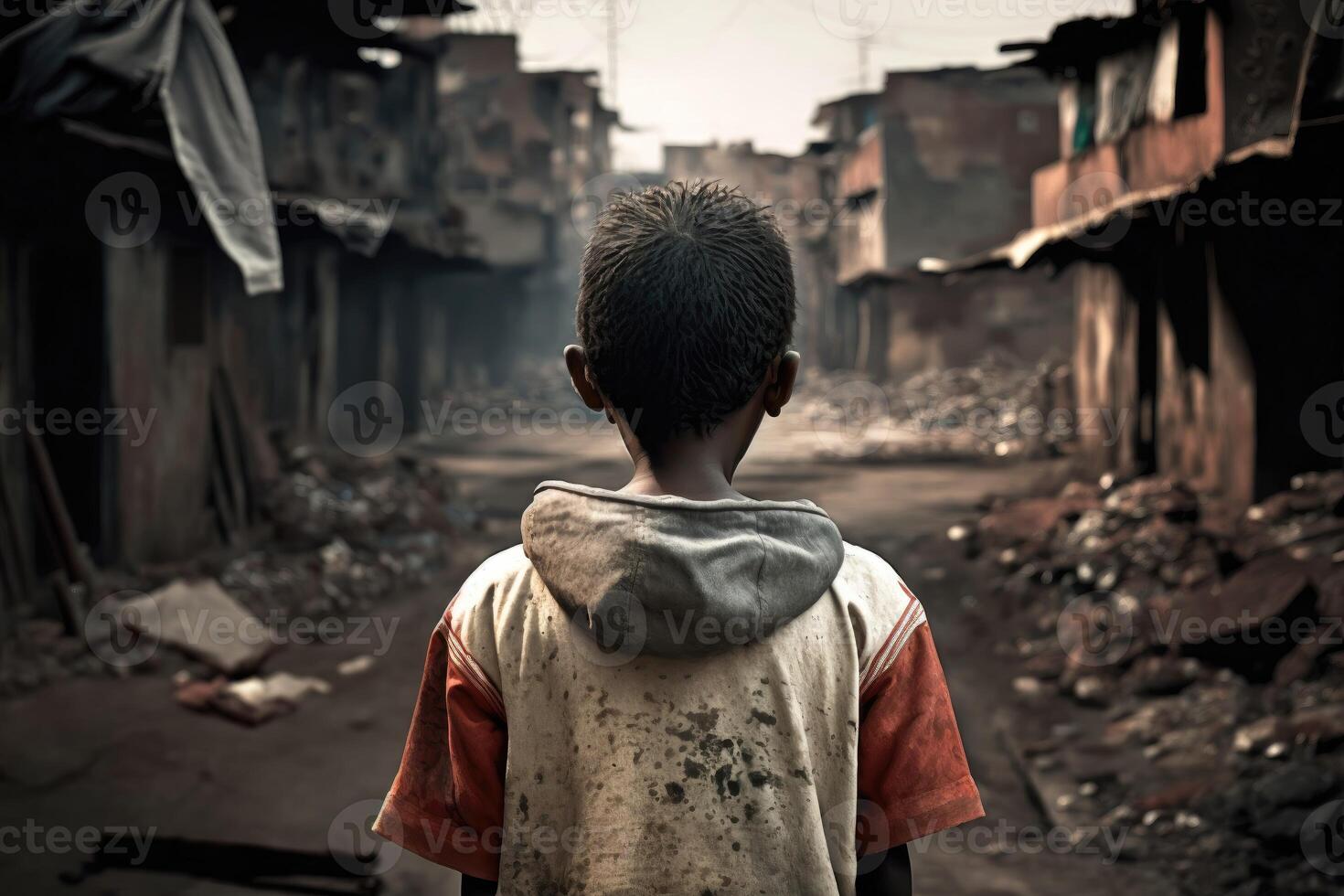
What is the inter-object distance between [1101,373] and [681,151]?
146ft

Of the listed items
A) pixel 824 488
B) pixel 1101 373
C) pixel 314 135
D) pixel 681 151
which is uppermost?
pixel 681 151

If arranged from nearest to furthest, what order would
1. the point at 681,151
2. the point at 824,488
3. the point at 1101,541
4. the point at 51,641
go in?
the point at 51,641, the point at 1101,541, the point at 824,488, the point at 681,151

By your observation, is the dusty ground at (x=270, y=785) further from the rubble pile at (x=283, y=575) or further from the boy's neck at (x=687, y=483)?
the boy's neck at (x=687, y=483)

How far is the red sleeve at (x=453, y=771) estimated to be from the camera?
1.60 metres

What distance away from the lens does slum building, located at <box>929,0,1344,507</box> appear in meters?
8.39

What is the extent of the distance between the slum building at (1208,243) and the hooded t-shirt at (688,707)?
17.6 feet

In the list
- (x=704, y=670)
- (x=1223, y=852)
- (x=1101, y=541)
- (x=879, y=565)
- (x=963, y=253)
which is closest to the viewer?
(x=704, y=670)

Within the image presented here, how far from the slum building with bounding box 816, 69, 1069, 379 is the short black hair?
25581 mm

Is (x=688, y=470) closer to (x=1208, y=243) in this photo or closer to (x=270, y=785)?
(x=270, y=785)

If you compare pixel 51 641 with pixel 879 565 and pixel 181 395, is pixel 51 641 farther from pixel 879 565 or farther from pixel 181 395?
pixel 879 565

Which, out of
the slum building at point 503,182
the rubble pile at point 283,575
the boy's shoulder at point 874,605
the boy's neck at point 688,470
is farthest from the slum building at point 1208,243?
the slum building at point 503,182

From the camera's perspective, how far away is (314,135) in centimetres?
1434

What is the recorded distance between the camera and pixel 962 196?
27.1 meters

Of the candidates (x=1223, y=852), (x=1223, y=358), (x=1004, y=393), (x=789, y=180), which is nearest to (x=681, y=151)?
(x=789, y=180)
